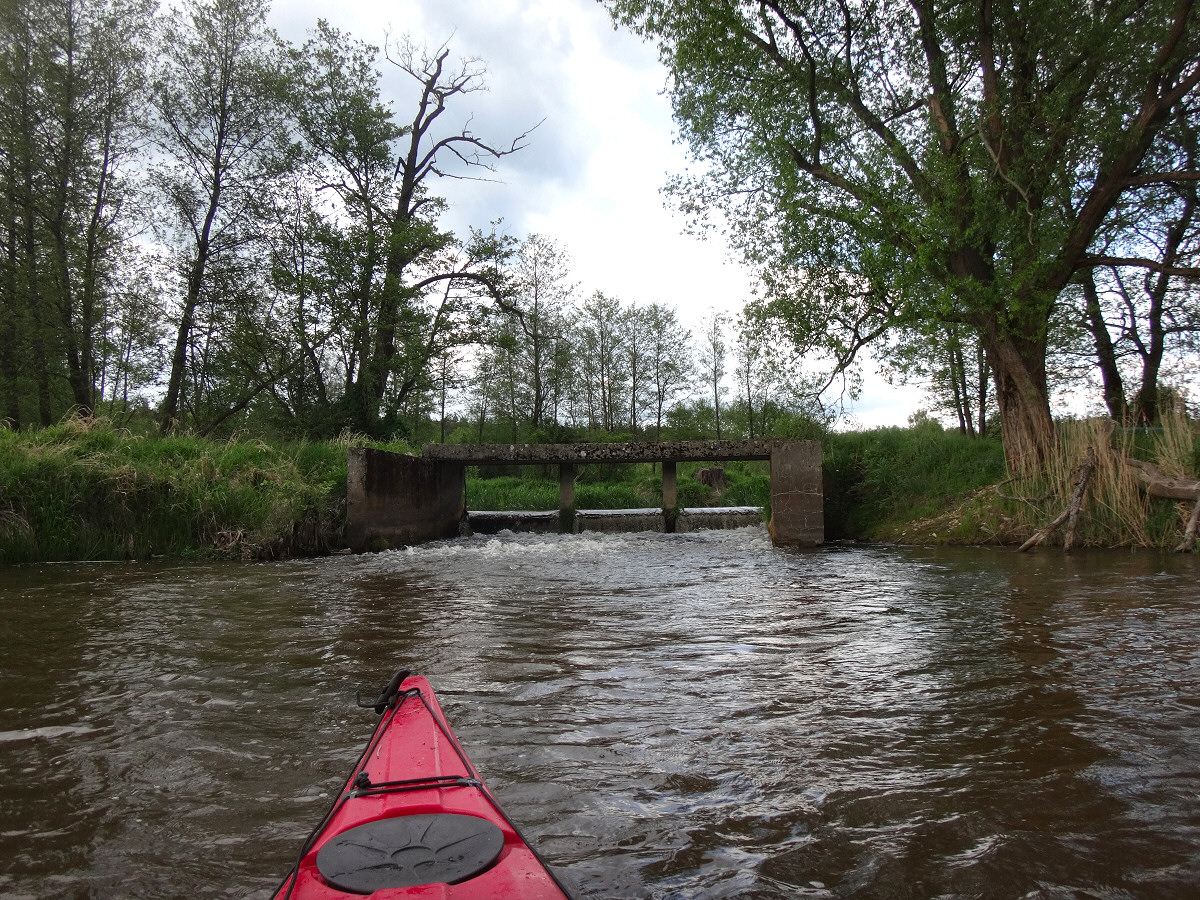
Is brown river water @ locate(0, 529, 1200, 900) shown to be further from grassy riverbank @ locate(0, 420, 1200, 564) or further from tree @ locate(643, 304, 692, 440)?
tree @ locate(643, 304, 692, 440)

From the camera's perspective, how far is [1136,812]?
2.38 metres

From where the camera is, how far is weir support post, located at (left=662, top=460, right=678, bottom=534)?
56.7 feet

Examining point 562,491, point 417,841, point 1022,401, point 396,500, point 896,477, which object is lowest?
point 417,841

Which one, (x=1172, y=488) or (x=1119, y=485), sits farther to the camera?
(x=1119, y=485)

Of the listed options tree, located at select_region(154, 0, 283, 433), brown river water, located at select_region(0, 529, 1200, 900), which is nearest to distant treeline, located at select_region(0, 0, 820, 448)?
tree, located at select_region(154, 0, 283, 433)

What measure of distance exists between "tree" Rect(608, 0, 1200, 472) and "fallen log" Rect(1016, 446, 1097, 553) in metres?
1.36

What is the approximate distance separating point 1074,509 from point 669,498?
29.5 feet

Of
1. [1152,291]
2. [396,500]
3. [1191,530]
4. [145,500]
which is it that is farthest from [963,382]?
[145,500]

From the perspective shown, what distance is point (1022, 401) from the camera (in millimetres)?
12211

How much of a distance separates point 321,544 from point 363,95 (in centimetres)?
1653

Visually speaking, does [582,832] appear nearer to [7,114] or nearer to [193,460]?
[193,460]

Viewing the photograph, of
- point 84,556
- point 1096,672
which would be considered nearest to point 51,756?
point 1096,672

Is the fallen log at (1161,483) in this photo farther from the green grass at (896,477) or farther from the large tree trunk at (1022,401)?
the green grass at (896,477)

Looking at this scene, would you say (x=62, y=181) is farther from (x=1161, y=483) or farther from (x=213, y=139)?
(x=1161, y=483)
